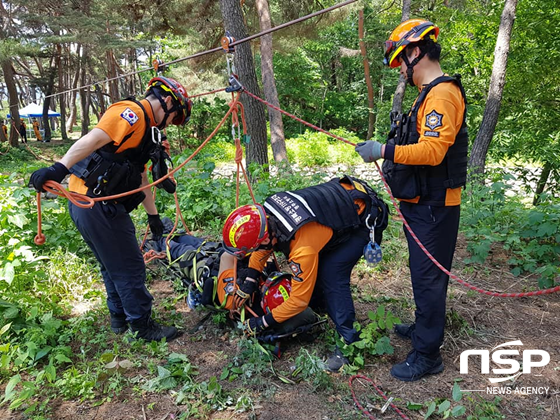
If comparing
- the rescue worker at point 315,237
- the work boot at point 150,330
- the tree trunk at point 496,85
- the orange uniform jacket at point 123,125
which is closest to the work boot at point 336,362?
the rescue worker at point 315,237

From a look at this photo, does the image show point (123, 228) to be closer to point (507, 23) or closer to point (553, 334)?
point (553, 334)

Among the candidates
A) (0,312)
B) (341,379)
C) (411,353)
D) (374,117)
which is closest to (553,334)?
(411,353)

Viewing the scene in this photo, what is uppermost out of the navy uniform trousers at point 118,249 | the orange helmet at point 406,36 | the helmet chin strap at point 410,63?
the orange helmet at point 406,36

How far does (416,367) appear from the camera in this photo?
284cm

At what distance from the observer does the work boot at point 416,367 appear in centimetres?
283

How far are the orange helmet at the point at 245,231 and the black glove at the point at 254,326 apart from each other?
608mm

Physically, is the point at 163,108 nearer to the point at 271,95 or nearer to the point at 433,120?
the point at 433,120

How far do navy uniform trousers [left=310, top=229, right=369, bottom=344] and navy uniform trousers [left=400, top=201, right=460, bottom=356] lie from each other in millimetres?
438

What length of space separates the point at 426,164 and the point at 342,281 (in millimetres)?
1111

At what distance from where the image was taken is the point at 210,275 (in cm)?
365

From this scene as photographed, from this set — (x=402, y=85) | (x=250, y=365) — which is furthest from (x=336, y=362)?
(x=402, y=85)

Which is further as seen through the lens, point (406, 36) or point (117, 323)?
point (117, 323)

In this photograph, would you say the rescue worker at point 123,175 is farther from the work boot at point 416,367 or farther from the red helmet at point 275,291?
the work boot at point 416,367

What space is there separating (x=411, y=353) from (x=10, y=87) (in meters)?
22.9
